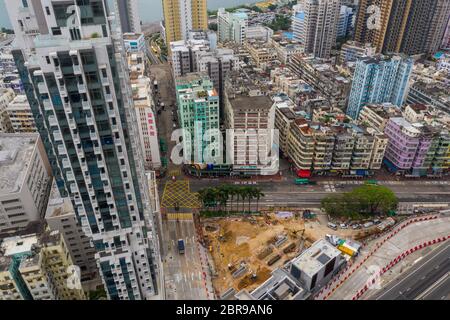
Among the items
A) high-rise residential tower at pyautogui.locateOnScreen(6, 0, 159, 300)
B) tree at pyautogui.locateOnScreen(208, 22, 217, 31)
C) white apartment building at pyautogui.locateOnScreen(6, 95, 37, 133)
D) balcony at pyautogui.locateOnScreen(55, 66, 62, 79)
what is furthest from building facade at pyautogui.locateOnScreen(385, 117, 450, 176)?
tree at pyautogui.locateOnScreen(208, 22, 217, 31)

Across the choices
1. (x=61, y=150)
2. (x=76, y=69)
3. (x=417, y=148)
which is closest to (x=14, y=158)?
(x=61, y=150)

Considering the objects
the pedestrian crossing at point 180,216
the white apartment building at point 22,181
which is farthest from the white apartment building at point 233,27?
the white apartment building at point 22,181

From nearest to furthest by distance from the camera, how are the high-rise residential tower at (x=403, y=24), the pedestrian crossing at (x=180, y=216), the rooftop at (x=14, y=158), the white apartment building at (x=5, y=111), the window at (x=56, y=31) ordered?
1. the window at (x=56, y=31)
2. the rooftop at (x=14, y=158)
3. the pedestrian crossing at (x=180, y=216)
4. the white apartment building at (x=5, y=111)
5. the high-rise residential tower at (x=403, y=24)

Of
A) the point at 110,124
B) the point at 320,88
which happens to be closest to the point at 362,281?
the point at 110,124

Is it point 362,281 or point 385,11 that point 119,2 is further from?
point 362,281

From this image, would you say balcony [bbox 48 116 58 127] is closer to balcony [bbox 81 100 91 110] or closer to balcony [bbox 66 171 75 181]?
balcony [bbox 81 100 91 110]

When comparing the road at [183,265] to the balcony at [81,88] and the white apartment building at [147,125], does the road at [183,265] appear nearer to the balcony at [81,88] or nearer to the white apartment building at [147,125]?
the white apartment building at [147,125]
